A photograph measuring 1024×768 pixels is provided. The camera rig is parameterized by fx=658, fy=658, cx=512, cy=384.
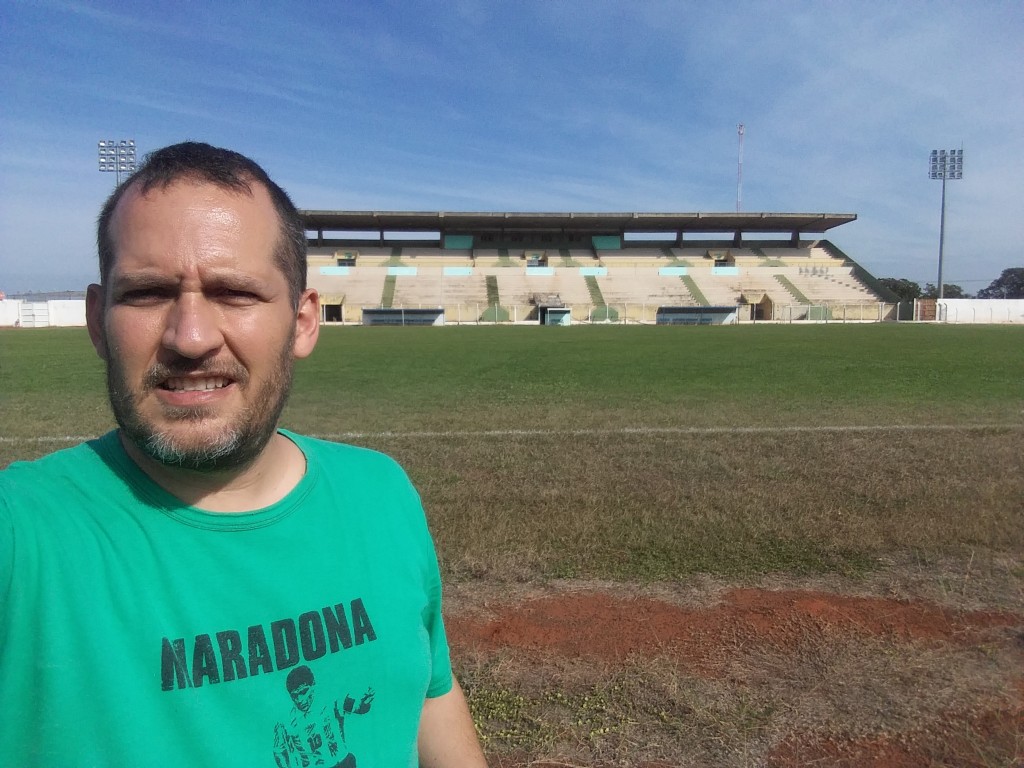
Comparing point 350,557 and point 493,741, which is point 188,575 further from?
point 493,741

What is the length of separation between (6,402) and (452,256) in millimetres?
59261

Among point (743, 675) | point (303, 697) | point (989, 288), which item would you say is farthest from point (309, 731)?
point (989, 288)

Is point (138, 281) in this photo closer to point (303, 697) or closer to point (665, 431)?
point (303, 697)

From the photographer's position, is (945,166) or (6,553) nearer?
(6,553)

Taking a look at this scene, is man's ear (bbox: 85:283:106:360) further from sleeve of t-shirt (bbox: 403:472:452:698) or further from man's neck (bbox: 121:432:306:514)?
sleeve of t-shirt (bbox: 403:472:452:698)

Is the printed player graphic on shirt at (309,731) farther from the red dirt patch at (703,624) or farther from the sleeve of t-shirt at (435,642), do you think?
the red dirt patch at (703,624)

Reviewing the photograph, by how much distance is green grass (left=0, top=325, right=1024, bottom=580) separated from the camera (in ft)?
15.3

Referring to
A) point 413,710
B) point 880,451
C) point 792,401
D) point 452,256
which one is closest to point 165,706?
point 413,710

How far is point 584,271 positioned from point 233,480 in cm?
6361

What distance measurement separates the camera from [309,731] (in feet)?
3.93

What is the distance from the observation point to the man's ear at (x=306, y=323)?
4.90 ft

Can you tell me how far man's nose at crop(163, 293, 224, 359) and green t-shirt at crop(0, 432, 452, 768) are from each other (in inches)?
10.2

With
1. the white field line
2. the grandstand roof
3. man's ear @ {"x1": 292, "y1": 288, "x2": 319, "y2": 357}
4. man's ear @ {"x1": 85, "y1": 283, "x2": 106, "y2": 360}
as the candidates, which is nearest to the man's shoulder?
man's ear @ {"x1": 292, "y1": 288, "x2": 319, "y2": 357}

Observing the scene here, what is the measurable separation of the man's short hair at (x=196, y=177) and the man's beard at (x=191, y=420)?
209 millimetres
